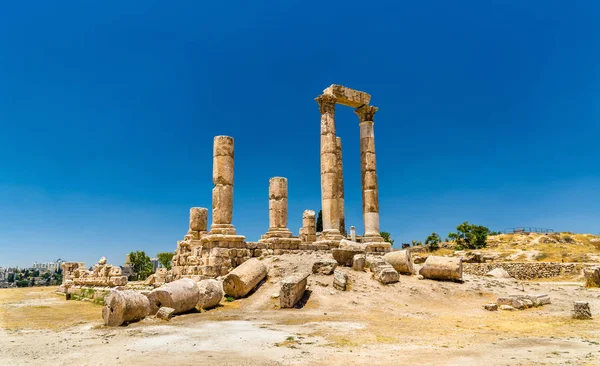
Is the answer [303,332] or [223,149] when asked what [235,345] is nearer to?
[303,332]

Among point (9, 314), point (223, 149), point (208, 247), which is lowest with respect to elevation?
point (9, 314)

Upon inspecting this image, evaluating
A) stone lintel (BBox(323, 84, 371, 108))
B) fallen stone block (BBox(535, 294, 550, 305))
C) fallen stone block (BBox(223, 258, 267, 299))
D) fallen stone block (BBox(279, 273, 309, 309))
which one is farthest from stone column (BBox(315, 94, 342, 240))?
fallen stone block (BBox(535, 294, 550, 305))

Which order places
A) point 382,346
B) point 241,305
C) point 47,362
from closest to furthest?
point 47,362 → point 382,346 → point 241,305

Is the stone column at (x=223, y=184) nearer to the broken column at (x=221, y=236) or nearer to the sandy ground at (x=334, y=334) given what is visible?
the broken column at (x=221, y=236)

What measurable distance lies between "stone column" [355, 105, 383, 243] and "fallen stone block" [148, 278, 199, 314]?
41.4ft

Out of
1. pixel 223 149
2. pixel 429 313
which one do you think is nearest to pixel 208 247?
pixel 223 149

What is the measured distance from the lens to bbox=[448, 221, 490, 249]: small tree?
42.3m

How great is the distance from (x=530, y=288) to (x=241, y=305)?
1171 centimetres

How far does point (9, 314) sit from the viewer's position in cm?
1493

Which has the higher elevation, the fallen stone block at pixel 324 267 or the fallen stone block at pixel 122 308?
the fallen stone block at pixel 324 267

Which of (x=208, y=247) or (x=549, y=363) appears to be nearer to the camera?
(x=549, y=363)

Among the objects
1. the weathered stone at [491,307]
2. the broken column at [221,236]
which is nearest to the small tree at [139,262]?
the broken column at [221,236]

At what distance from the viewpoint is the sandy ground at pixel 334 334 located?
6.82 metres

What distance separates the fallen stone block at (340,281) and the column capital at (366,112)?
11.6 metres
